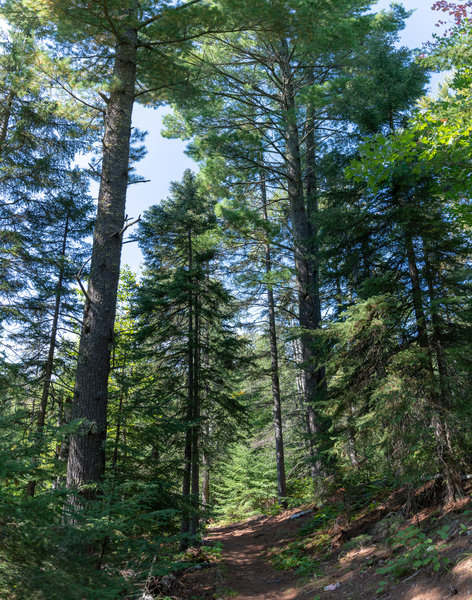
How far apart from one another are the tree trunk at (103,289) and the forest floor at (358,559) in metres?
2.36

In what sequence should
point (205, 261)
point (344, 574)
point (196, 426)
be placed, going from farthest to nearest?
point (205, 261)
point (196, 426)
point (344, 574)

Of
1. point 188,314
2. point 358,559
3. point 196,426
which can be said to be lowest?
point 358,559

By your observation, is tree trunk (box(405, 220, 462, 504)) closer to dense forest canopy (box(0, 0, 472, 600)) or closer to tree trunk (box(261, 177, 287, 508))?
dense forest canopy (box(0, 0, 472, 600))

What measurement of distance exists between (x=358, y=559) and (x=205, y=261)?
8.58 m

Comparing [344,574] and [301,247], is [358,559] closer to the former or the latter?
[344,574]

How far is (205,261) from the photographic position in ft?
39.5

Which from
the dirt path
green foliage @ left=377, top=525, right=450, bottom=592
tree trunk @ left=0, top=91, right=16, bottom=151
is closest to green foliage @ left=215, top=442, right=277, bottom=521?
the dirt path

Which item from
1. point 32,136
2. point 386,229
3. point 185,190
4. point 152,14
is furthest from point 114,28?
point 185,190

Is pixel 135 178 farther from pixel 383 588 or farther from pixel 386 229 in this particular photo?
pixel 383 588

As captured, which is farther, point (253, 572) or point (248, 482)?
point (248, 482)

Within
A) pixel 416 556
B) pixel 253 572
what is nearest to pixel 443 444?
pixel 416 556

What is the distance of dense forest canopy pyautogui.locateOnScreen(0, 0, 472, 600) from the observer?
164 inches

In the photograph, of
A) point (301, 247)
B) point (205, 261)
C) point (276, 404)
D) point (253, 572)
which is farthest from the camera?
point (276, 404)

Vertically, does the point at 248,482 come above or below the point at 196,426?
below
